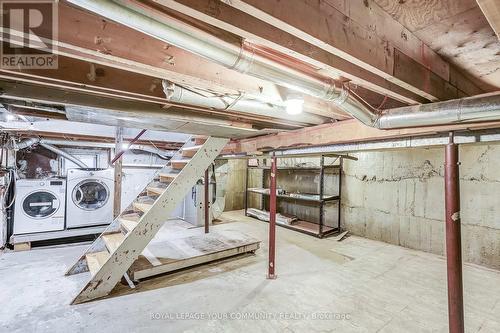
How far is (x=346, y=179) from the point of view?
5070 millimetres

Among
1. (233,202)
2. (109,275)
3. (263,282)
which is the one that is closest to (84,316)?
(109,275)

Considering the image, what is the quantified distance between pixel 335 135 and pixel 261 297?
1768 millimetres

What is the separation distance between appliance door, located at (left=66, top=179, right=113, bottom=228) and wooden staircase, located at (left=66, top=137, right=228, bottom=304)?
1.72 meters

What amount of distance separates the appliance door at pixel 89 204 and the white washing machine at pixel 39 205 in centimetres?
15

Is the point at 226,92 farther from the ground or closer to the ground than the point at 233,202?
farther from the ground

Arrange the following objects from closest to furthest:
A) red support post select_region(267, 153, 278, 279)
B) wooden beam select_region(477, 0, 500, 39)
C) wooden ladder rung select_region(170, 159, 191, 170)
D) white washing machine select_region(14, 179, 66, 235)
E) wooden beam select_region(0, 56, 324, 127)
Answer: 1. wooden beam select_region(477, 0, 500, 39)
2. wooden beam select_region(0, 56, 324, 127)
3. red support post select_region(267, 153, 278, 279)
4. wooden ladder rung select_region(170, 159, 191, 170)
5. white washing machine select_region(14, 179, 66, 235)

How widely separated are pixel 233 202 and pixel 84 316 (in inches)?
207

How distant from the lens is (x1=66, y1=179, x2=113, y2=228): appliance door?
4.35 metres

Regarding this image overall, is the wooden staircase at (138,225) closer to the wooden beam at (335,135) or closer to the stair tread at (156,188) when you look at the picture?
the stair tread at (156,188)

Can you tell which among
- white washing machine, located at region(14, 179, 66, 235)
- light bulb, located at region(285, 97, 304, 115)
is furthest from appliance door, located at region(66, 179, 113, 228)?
light bulb, located at region(285, 97, 304, 115)

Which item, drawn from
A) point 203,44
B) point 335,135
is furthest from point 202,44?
point 335,135

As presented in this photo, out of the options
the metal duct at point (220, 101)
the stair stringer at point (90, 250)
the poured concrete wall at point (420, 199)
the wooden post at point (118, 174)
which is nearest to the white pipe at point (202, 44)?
the metal duct at point (220, 101)

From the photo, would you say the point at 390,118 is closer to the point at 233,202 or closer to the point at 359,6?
the point at 359,6

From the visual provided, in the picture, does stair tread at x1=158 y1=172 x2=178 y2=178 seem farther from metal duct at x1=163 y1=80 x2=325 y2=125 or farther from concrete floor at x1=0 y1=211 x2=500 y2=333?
metal duct at x1=163 y1=80 x2=325 y2=125
